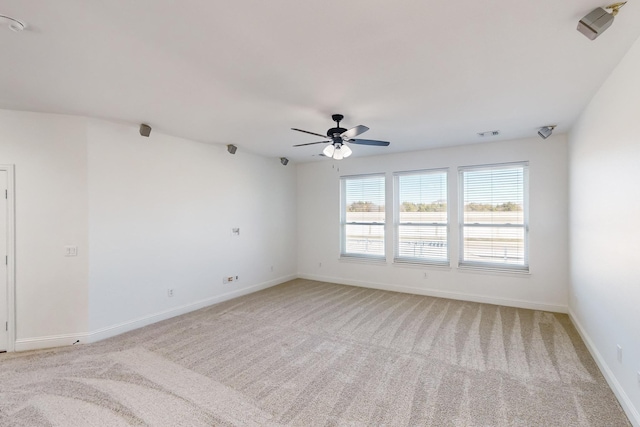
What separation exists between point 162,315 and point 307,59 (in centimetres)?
409

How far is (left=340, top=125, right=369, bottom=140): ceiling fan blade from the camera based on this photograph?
317 cm

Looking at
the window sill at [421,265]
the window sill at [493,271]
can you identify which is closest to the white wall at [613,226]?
the window sill at [493,271]

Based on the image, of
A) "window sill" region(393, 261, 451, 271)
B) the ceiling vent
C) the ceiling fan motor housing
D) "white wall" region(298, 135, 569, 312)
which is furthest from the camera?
"window sill" region(393, 261, 451, 271)

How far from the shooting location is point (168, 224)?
4.45m

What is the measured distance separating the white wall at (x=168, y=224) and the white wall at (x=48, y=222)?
14cm

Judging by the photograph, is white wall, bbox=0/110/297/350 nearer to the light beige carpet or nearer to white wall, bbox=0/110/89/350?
white wall, bbox=0/110/89/350

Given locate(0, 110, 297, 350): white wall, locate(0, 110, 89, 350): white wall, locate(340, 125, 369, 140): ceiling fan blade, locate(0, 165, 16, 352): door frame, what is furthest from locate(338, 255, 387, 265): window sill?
locate(0, 165, 16, 352): door frame

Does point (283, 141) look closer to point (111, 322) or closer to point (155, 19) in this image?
point (155, 19)

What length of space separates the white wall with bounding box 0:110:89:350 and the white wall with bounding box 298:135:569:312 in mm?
4296

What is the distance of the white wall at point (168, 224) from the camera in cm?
373

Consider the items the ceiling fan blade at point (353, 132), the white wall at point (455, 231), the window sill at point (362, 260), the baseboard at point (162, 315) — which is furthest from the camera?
the window sill at point (362, 260)

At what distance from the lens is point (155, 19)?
181 cm

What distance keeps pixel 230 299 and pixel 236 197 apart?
190 cm

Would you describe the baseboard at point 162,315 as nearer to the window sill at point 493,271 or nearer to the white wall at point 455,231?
the white wall at point 455,231
